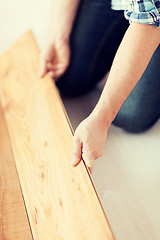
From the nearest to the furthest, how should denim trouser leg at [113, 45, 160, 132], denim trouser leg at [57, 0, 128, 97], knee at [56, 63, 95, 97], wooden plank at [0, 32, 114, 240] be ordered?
wooden plank at [0, 32, 114, 240] → denim trouser leg at [113, 45, 160, 132] → denim trouser leg at [57, 0, 128, 97] → knee at [56, 63, 95, 97]

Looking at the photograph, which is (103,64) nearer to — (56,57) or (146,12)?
(56,57)

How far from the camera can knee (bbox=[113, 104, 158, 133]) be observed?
3.08 ft

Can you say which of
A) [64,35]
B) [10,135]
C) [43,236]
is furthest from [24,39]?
[43,236]

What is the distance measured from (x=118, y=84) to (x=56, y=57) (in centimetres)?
53

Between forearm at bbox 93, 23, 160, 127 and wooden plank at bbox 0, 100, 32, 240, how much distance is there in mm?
284

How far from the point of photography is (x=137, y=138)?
963 millimetres

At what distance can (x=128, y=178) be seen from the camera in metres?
0.86

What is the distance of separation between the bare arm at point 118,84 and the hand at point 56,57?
0.44 metres

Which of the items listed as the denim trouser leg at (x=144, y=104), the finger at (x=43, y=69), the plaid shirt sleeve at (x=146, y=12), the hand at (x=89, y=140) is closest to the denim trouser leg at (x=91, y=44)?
the finger at (x=43, y=69)

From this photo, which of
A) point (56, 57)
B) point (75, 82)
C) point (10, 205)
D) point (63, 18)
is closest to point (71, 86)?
point (75, 82)

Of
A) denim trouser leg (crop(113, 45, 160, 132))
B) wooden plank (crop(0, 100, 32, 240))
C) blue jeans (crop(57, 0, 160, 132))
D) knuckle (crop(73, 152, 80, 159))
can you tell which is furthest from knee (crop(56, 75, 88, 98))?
knuckle (crop(73, 152, 80, 159))

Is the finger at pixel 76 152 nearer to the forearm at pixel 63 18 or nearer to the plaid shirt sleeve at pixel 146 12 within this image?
the plaid shirt sleeve at pixel 146 12

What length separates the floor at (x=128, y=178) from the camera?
2.44 feet

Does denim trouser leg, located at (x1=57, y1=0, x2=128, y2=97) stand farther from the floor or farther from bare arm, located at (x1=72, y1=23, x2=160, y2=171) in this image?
bare arm, located at (x1=72, y1=23, x2=160, y2=171)
